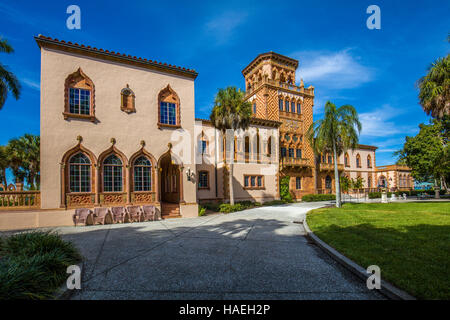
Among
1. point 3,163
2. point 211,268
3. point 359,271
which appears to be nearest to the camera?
point 359,271

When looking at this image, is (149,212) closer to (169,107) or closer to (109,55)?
(169,107)

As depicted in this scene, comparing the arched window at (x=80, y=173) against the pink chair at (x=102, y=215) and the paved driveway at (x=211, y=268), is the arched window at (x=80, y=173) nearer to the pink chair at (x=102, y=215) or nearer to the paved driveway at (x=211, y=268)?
the pink chair at (x=102, y=215)

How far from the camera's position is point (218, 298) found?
4180 millimetres

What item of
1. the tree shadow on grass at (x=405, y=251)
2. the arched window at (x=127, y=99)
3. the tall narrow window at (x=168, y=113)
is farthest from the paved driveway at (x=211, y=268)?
the tall narrow window at (x=168, y=113)

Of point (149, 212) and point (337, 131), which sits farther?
point (337, 131)

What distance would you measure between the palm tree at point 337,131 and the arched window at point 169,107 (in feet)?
40.7

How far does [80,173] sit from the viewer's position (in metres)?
12.9

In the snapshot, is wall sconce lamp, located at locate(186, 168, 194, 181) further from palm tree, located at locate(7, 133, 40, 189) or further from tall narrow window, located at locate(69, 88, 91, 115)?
palm tree, located at locate(7, 133, 40, 189)

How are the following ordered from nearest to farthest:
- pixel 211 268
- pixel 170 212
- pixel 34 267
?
pixel 34 267, pixel 211 268, pixel 170 212

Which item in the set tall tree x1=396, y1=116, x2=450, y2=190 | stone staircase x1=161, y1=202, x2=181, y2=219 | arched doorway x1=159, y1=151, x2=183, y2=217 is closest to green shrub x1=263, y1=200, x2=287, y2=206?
arched doorway x1=159, y1=151, x2=183, y2=217

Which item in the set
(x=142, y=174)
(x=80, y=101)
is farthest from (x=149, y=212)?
(x=80, y=101)

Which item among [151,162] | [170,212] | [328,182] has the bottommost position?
[170,212]

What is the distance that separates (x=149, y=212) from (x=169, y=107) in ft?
23.5
